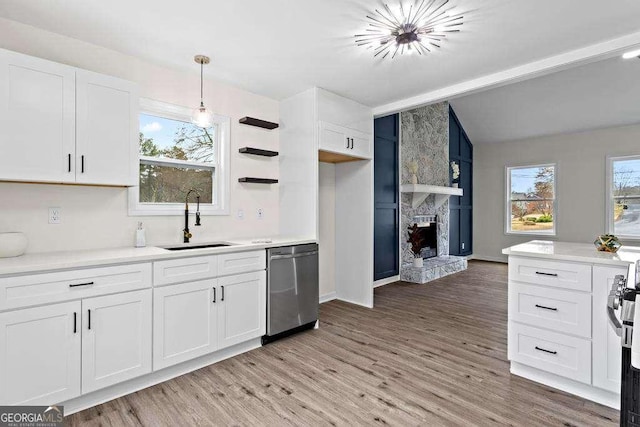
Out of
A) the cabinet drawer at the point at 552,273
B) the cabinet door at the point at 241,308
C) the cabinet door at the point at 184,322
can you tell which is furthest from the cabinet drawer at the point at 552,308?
the cabinet door at the point at 184,322

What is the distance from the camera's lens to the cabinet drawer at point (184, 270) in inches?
95.8

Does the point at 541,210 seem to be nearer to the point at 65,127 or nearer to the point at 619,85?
the point at 619,85

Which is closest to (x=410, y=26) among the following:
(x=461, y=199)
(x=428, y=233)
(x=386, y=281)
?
(x=386, y=281)

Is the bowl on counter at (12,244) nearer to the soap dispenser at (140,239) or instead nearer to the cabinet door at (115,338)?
the cabinet door at (115,338)

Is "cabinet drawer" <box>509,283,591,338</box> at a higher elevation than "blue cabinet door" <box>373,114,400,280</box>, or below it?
below

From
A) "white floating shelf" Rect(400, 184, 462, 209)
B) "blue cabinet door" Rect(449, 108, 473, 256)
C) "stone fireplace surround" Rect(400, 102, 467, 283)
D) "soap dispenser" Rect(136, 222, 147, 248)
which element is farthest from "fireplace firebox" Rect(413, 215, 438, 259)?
"soap dispenser" Rect(136, 222, 147, 248)

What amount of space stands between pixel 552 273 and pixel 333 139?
2.44m

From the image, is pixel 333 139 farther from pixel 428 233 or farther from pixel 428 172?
pixel 428 233

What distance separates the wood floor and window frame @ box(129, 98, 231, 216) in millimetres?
1456

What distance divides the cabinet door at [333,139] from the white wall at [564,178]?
18.2 feet

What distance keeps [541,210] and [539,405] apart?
6305mm

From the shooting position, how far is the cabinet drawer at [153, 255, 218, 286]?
2434mm

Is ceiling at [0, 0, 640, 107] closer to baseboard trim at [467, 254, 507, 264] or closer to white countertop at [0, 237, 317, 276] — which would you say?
white countertop at [0, 237, 317, 276]

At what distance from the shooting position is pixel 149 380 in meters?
2.43
